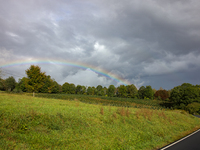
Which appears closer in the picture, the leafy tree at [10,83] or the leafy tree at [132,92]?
the leafy tree at [10,83]

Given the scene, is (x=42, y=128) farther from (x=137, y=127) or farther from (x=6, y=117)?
(x=137, y=127)

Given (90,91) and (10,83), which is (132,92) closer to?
(90,91)

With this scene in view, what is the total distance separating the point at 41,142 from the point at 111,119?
23.9 feet

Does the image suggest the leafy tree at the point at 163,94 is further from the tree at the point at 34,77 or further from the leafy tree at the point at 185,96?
the tree at the point at 34,77

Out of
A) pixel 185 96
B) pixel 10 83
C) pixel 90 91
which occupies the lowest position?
pixel 90 91

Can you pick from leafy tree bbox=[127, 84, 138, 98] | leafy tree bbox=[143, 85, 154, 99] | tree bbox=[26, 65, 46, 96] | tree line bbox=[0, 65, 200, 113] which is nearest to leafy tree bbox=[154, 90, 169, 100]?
tree line bbox=[0, 65, 200, 113]

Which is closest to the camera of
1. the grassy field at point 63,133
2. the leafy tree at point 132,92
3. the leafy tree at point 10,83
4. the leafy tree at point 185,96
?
the grassy field at point 63,133

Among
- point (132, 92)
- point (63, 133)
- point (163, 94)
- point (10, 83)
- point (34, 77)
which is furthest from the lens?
point (163, 94)

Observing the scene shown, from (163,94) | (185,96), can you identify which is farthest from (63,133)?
(163,94)

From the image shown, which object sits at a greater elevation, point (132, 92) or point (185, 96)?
point (132, 92)

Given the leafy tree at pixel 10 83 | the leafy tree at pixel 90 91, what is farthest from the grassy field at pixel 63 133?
the leafy tree at pixel 90 91

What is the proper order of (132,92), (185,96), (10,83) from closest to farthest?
(185,96) < (10,83) < (132,92)

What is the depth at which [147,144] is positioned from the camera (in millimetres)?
10016

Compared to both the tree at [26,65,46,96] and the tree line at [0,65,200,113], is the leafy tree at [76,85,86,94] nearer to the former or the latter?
the tree line at [0,65,200,113]
